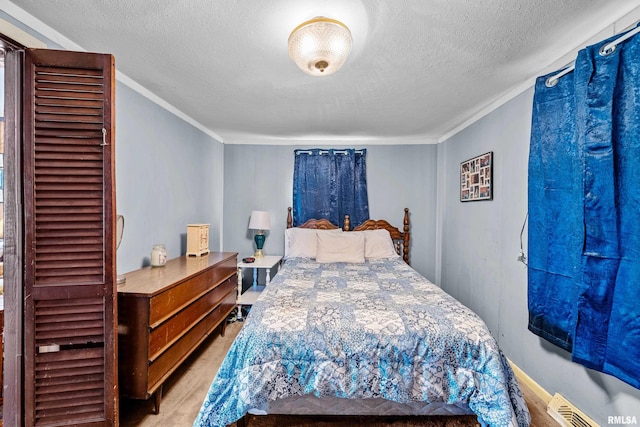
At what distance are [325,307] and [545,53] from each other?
2.16 meters

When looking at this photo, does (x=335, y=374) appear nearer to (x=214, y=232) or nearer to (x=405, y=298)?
(x=405, y=298)

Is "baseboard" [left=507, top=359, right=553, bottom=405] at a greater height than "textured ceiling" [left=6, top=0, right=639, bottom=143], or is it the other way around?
"textured ceiling" [left=6, top=0, right=639, bottom=143]

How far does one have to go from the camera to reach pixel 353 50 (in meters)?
1.87

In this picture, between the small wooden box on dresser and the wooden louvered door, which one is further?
the small wooden box on dresser

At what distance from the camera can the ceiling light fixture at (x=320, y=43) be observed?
148 centimetres

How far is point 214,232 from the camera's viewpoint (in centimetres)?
396

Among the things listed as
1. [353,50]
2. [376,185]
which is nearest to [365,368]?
[353,50]

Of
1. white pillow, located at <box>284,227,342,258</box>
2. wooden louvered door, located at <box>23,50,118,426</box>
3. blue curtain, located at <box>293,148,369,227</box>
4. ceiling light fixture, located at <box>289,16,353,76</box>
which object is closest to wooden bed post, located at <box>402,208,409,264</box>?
blue curtain, located at <box>293,148,369,227</box>

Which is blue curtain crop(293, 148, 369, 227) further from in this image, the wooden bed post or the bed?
the bed

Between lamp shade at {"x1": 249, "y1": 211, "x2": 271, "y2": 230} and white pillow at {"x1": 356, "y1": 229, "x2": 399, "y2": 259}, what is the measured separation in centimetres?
130

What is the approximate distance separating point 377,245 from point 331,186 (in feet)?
3.46

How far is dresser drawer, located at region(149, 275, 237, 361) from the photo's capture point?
1.82 metres

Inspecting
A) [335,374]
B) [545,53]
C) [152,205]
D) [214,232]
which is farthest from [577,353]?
[214,232]

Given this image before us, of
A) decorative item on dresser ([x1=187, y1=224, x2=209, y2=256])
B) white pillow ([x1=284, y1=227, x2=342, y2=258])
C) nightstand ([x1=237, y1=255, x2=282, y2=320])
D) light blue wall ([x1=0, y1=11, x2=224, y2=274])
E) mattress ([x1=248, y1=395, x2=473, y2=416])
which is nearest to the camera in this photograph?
mattress ([x1=248, y1=395, x2=473, y2=416])
